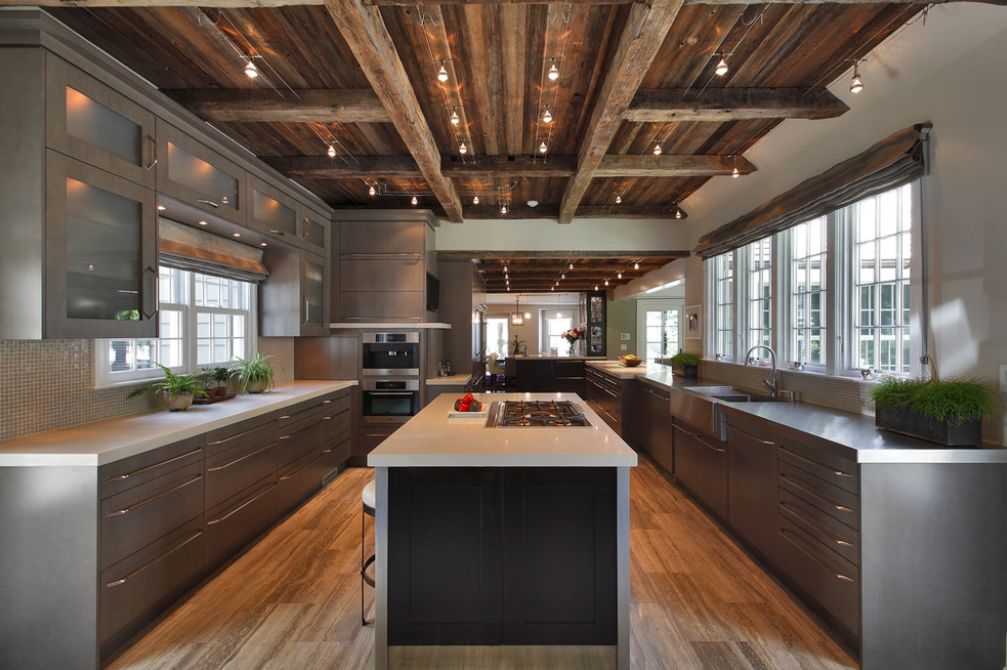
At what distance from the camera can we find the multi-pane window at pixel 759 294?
13.9ft

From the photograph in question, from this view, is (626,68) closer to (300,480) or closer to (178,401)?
(178,401)

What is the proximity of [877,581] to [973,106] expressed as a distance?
2091 mm

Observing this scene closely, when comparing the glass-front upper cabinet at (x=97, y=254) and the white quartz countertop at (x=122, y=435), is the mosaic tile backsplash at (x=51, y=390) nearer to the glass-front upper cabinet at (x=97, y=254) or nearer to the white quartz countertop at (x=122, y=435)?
the white quartz countertop at (x=122, y=435)

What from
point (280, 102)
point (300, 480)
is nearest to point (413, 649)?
point (300, 480)

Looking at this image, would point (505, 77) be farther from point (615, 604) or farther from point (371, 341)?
point (371, 341)

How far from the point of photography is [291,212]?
4273mm

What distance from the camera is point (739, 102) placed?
296cm

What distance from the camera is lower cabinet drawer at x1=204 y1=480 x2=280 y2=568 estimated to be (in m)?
2.79

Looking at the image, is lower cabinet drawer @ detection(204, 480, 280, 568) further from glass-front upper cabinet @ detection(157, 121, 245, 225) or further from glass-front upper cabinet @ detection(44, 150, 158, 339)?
glass-front upper cabinet @ detection(157, 121, 245, 225)

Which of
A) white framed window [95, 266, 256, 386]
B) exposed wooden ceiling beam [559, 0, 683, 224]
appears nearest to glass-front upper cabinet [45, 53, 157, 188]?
white framed window [95, 266, 256, 386]

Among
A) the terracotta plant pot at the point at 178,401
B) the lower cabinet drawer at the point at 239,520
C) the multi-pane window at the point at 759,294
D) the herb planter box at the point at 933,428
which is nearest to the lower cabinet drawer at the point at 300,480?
the lower cabinet drawer at the point at 239,520

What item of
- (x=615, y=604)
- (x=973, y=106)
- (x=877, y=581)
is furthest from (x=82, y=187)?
(x=973, y=106)

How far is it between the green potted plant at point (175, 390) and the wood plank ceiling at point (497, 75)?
1.60 meters

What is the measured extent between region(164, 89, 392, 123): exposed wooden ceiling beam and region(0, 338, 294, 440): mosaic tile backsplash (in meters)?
1.49
